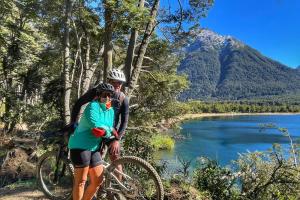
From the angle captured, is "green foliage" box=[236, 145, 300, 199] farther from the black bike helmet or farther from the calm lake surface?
the black bike helmet

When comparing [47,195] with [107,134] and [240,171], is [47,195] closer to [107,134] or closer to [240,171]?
[107,134]

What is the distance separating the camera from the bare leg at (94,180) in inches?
178

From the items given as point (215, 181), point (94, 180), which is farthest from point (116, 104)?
point (215, 181)

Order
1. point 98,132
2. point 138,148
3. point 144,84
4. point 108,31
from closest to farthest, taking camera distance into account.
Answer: point 98,132 → point 108,31 → point 138,148 → point 144,84

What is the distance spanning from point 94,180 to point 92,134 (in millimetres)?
611

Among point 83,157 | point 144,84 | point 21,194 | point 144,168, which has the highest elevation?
point 144,84

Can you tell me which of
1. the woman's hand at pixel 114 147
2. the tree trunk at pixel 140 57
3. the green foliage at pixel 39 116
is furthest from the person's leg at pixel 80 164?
the green foliage at pixel 39 116

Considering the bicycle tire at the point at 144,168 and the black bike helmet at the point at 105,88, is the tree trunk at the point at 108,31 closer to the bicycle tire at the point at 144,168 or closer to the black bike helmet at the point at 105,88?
the black bike helmet at the point at 105,88

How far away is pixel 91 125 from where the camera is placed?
421 centimetres

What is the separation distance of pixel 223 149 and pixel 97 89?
33853 millimetres

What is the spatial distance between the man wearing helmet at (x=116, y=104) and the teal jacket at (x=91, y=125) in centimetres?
26

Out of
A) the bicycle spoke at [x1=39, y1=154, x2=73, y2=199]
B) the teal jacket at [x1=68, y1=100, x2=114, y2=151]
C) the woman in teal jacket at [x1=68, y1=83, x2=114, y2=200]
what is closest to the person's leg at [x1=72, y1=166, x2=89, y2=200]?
the woman in teal jacket at [x1=68, y1=83, x2=114, y2=200]

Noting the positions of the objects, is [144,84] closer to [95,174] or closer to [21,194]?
[21,194]

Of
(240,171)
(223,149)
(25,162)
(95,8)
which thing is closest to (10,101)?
(25,162)
